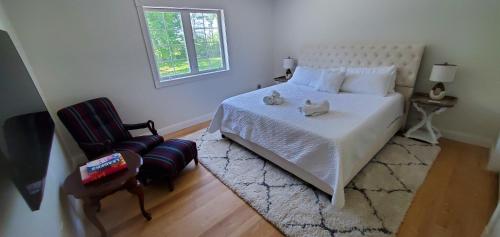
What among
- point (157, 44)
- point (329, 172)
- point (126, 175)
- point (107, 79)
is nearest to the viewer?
point (126, 175)

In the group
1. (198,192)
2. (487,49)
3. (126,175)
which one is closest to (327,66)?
(487,49)

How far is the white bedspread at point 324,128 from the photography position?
5.68 ft

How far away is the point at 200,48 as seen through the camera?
11.5ft

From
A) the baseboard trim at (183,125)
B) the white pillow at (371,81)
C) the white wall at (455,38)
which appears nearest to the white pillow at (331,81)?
the white pillow at (371,81)

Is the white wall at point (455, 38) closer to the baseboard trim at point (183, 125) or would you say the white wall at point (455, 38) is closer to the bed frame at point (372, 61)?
the bed frame at point (372, 61)

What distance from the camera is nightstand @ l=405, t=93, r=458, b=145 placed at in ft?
8.07

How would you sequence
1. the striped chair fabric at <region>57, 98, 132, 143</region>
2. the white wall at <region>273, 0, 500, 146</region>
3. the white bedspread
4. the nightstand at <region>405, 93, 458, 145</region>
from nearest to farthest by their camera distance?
the white bedspread → the striped chair fabric at <region>57, 98, 132, 143</region> → the white wall at <region>273, 0, 500, 146</region> → the nightstand at <region>405, 93, 458, 145</region>

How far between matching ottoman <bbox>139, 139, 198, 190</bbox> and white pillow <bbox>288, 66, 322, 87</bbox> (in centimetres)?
209

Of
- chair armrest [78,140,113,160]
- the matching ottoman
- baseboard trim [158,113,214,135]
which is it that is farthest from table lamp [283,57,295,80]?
chair armrest [78,140,113,160]

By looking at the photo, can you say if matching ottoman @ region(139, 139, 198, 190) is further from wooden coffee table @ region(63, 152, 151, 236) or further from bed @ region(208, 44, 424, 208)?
bed @ region(208, 44, 424, 208)

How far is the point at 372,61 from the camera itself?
3043mm

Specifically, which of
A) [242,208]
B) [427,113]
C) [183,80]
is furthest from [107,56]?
[427,113]

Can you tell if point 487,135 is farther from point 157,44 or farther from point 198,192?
point 157,44

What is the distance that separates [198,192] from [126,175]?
0.76m
